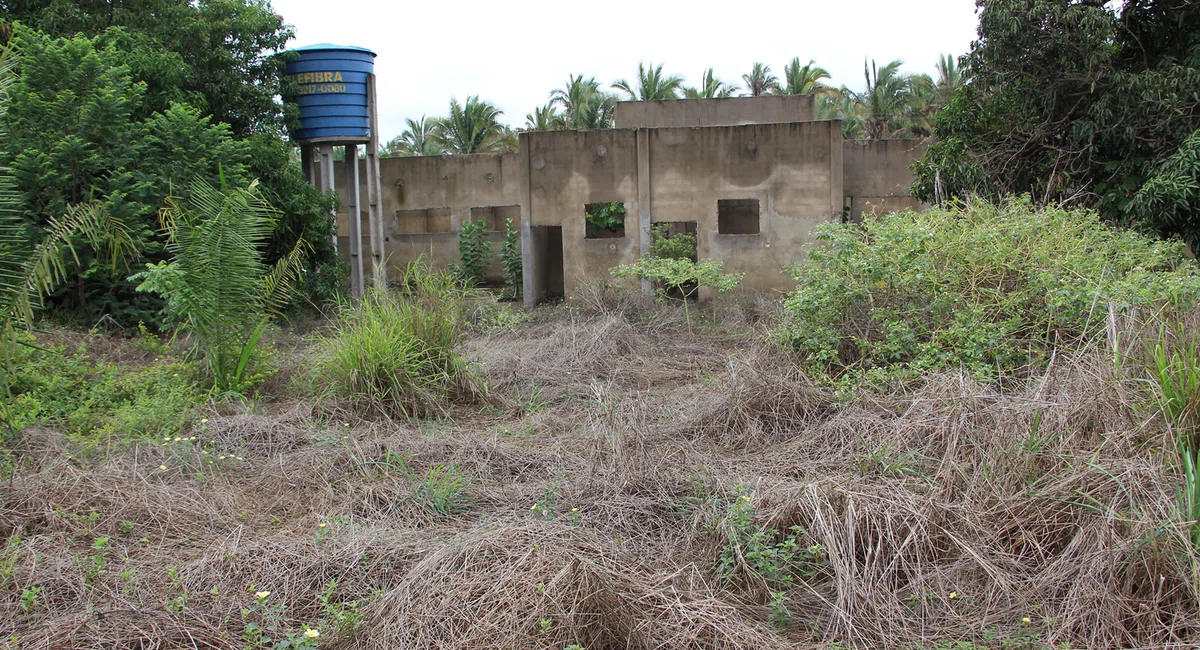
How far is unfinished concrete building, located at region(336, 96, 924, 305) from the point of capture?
44.7 ft

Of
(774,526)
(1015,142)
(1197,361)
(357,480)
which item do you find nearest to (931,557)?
(774,526)

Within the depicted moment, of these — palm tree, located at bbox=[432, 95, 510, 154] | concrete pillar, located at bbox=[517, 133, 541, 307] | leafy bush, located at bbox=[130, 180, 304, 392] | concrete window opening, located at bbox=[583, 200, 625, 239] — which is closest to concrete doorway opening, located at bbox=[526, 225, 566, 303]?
concrete pillar, located at bbox=[517, 133, 541, 307]

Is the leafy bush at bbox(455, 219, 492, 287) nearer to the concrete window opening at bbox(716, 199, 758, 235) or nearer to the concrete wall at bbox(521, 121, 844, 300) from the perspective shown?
the concrete wall at bbox(521, 121, 844, 300)

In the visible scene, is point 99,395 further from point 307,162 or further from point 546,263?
point 546,263

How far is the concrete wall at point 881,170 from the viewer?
47.1 feet

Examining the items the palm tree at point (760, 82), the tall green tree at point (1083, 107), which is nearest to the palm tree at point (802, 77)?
the palm tree at point (760, 82)

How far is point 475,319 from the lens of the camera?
36.4 ft

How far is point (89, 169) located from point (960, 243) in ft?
28.5

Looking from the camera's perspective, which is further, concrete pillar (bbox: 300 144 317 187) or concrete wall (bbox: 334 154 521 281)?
concrete wall (bbox: 334 154 521 281)

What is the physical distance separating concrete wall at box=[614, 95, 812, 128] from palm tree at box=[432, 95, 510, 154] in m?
14.6

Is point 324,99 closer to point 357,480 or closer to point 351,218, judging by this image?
point 351,218

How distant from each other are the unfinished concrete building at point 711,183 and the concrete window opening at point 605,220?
3.00 feet

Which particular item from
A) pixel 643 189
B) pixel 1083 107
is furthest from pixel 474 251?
pixel 1083 107

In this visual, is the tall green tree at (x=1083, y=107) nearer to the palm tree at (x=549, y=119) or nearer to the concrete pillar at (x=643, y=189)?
the concrete pillar at (x=643, y=189)
